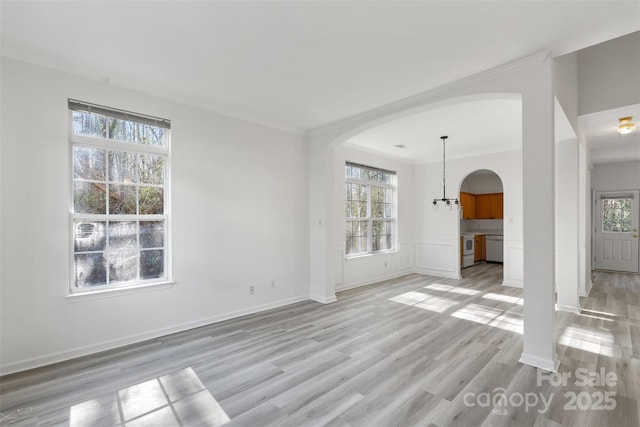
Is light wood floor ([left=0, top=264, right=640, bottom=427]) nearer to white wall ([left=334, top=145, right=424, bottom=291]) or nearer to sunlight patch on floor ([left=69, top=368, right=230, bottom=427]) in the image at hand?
sunlight patch on floor ([left=69, top=368, right=230, bottom=427])

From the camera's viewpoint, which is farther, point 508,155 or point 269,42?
point 508,155

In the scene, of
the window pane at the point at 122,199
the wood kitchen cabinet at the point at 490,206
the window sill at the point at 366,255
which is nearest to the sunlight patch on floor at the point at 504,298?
the window sill at the point at 366,255

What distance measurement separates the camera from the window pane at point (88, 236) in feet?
9.89

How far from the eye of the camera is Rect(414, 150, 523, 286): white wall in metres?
6.04

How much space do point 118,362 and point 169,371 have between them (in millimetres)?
601

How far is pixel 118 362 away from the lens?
9.34 feet

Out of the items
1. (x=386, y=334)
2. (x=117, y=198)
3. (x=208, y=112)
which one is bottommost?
(x=386, y=334)

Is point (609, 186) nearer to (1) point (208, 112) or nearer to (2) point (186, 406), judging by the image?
(1) point (208, 112)

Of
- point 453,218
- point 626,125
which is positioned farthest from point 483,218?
point 626,125

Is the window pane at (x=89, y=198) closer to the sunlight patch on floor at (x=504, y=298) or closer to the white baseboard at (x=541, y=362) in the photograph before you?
the white baseboard at (x=541, y=362)

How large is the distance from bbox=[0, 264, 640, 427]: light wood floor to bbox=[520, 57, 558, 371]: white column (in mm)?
289

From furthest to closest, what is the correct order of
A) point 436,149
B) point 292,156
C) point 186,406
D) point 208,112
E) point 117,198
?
point 436,149
point 292,156
point 208,112
point 117,198
point 186,406

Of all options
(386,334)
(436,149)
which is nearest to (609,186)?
(436,149)

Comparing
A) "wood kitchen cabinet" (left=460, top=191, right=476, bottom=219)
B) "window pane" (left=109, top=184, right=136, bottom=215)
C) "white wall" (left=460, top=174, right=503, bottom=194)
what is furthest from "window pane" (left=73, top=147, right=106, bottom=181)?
"white wall" (left=460, top=174, right=503, bottom=194)
